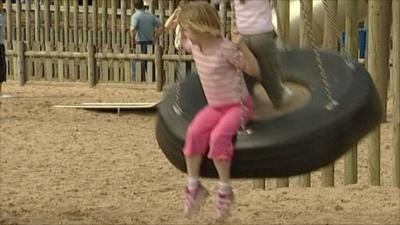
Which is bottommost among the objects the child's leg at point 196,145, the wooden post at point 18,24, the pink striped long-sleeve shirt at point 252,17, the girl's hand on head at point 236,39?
the wooden post at point 18,24

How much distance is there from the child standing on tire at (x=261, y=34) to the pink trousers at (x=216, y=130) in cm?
22

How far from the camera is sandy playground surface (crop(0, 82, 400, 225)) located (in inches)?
286

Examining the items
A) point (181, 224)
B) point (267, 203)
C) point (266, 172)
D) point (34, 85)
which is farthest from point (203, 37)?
point (34, 85)

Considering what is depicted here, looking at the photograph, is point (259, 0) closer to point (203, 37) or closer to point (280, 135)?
point (203, 37)

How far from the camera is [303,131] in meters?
4.31

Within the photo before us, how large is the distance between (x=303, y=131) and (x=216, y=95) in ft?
1.45

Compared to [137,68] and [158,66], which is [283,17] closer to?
[158,66]

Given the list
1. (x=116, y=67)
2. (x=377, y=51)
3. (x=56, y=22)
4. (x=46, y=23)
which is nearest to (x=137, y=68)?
(x=116, y=67)

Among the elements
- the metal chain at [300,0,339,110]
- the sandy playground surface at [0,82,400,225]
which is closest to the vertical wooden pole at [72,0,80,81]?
the sandy playground surface at [0,82,400,225]

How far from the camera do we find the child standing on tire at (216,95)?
4379 millimetres

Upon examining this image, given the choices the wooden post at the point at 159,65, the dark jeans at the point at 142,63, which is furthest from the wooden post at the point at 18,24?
the wooden post at the point at 159,65

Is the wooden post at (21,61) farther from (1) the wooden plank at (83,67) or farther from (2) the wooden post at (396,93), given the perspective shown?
(2) the wooden post at (396,93)

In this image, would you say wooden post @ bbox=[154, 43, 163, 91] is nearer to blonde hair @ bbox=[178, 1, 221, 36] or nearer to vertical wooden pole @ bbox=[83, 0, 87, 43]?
vertical wooden pole @ bbox=[83, 0, 87, 43]

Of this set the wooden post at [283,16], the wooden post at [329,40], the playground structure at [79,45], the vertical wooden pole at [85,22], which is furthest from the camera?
the vertical wooden pole at [85,22]
